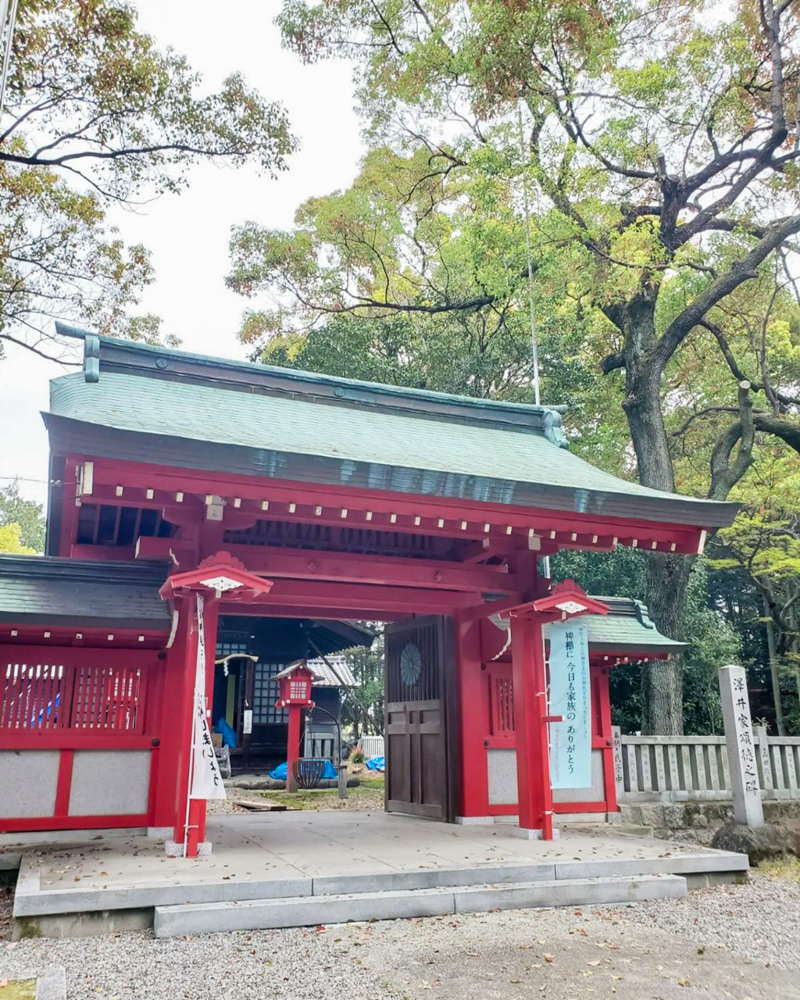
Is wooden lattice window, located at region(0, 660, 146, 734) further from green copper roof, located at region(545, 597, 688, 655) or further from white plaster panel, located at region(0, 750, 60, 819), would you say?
green copper roof, located at region(545, 597, 688, 655)

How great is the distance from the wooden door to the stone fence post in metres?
3.12

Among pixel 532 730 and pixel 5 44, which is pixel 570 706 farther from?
pixel 5 44

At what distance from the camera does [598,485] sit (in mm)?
8039

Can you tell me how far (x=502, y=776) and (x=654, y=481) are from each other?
696cm

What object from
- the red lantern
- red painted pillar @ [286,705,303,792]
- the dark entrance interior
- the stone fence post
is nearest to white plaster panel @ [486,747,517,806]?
the stone fence post

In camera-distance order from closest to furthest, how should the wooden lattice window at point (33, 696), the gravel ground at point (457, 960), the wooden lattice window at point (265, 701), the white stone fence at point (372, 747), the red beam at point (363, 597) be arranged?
the gravel ground at point (457, 960) < the wooden lattice window at point (33, 696) < the red beam at point (363, 597) < the wooden lattice window at point (265, 701) < the white stone fence at point (372, 747)

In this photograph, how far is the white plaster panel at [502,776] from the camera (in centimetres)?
888

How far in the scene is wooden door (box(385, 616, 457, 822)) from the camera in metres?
8.98

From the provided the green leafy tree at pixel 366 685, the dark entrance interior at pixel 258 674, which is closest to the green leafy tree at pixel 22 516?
the green leafy tree at pixel 366 685

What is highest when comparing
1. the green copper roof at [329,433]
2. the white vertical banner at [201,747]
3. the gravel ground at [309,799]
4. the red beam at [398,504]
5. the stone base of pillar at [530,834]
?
the green copper roof at [329,433]

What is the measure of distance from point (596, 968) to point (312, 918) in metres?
1.83

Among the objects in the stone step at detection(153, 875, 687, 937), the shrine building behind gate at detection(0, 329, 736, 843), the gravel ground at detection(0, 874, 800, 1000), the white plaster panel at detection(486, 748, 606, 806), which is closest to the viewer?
the gravel ground at detection(0, 874, 800, 1000)

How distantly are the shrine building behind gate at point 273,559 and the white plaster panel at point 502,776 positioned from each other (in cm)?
3

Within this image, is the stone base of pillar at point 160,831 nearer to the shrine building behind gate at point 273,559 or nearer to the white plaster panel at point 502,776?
the shrine building behind gate at point 273,559
